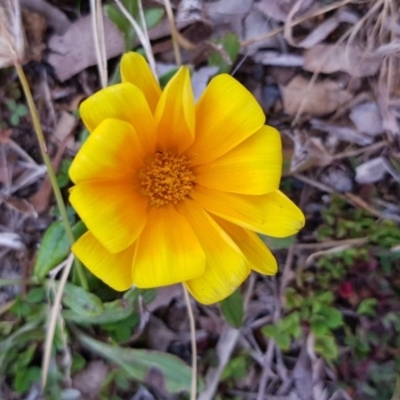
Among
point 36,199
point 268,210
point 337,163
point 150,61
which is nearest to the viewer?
point 268,210

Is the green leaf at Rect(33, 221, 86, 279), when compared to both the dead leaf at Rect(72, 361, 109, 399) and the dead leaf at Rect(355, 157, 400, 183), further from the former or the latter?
the dead leaf at Rect(355, 157, 400, 183)

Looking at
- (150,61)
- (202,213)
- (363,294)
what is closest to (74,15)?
(150,61)

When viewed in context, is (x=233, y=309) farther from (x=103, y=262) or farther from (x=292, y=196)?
(x=103, y=262)

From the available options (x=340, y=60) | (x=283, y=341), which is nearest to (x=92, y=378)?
(x=283, y=341)

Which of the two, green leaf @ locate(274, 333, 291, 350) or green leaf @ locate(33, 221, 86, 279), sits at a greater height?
green leaf @ locate(33, 221, 86, 279)

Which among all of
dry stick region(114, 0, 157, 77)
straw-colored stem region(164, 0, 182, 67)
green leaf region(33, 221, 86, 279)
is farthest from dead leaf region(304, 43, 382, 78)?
green leaf region(33, 221, 86, 279)

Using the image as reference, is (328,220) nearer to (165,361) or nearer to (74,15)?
(165,361)

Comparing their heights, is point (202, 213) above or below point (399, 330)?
above

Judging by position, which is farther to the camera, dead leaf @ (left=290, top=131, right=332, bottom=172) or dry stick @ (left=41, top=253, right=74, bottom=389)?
dead leaf @ (left=290, top=131, right=332, bottom=172)
